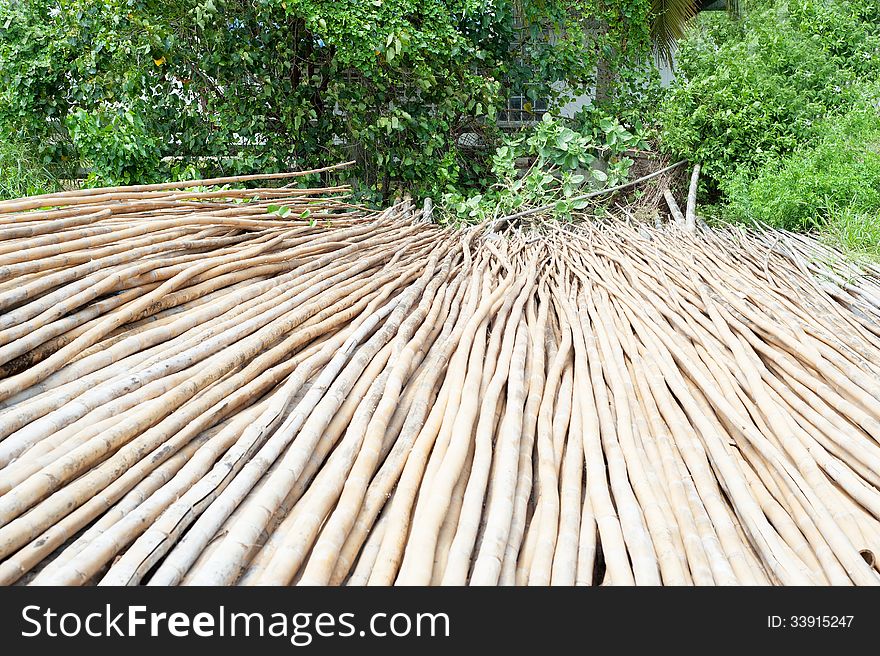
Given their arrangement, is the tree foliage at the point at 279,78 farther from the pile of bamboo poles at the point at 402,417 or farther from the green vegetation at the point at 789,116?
the pile of bamboo poles at the point at 402,417

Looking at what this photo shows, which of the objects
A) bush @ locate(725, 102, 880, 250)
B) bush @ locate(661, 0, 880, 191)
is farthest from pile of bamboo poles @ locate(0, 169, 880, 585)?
bush @ locate(661, 0, 880, 191)

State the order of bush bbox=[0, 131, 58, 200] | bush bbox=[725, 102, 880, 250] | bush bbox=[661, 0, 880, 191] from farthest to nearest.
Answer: bush bbox=[0, 131, 58, 200] → bush bbox=[661, 0, 880, 191] → bush bbox=[725, 102, 880, 250]

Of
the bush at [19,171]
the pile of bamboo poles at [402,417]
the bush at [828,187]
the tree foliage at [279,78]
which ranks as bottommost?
the pile of bamboo poles at [402,417]

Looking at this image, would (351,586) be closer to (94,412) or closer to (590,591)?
(590,591)

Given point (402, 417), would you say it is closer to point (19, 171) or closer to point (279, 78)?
point (279, 78)

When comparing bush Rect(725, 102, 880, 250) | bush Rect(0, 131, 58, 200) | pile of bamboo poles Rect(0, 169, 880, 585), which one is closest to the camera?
pile of bamboo poles Rect(0, 169, 880, 585)

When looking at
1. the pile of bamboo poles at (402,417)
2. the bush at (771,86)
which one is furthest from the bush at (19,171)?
the bush at (771,86)

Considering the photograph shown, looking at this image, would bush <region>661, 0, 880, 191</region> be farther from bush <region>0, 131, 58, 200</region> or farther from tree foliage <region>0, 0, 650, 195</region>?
bush <region>0, 131, 58, 200</region>

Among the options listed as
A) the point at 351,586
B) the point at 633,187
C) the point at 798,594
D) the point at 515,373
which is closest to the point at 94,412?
the point at 351,586

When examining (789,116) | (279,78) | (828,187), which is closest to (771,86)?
(789,116)

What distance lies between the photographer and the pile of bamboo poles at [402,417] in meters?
0.92

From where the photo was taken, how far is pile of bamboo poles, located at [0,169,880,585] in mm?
924

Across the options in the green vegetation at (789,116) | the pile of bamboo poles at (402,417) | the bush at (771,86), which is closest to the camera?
the pile of bamboo poles at (402,417)

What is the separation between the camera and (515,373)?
4.83ft
